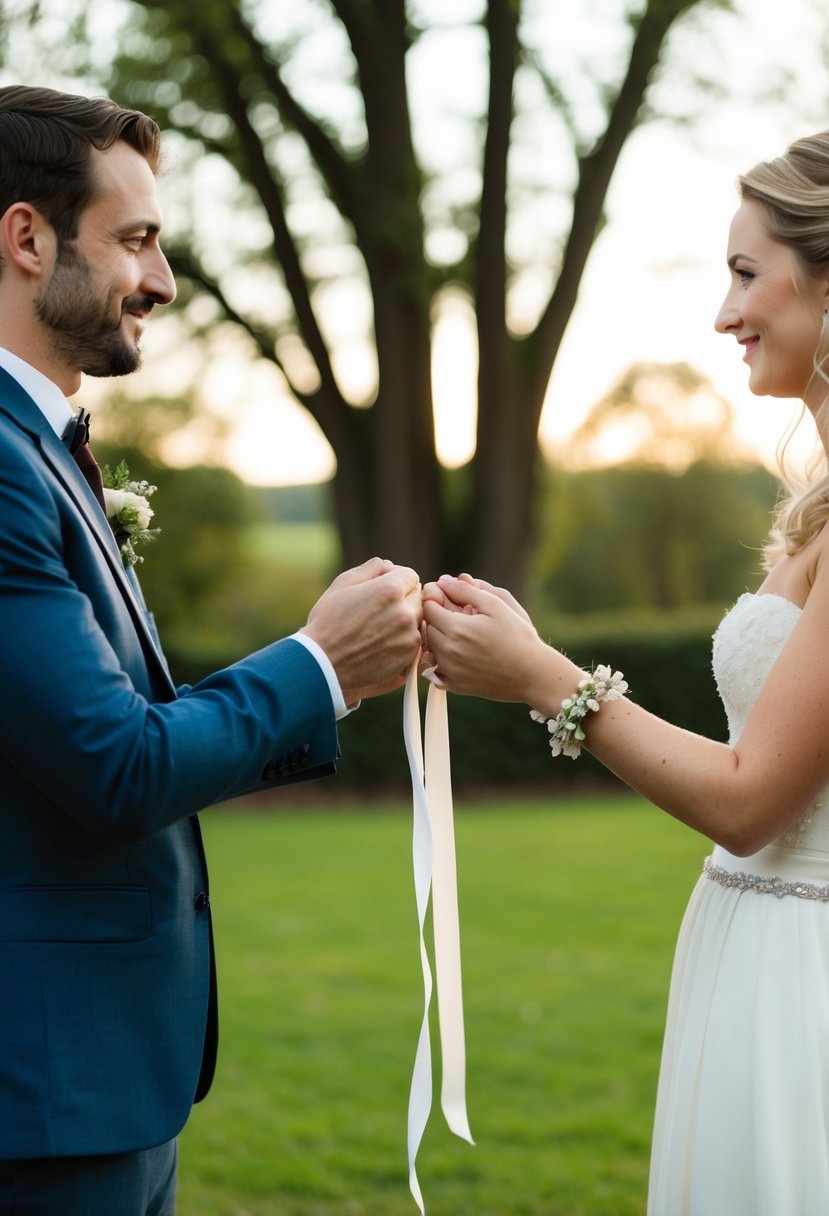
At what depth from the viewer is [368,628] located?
2561 mm

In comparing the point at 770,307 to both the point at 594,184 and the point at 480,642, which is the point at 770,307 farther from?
the point at 594,184

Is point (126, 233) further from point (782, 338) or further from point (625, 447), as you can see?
point (625, 447)

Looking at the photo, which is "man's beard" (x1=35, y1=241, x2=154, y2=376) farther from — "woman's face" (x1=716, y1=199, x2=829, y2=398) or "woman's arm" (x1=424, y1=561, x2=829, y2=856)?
"woman's face" (x1=716, y1=199, x2=829, y2=398)

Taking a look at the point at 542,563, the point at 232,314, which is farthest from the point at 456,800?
the point at 542,563

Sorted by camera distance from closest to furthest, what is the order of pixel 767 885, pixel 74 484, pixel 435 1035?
pixel 74 484, pixel 767 885, pixel 435 1035

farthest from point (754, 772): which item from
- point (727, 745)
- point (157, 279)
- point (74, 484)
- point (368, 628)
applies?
point (157, 279)

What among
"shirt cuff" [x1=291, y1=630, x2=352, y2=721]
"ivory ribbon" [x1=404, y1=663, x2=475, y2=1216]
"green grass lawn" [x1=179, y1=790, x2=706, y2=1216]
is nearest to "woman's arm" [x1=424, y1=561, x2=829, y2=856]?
"ivory ribbon" [x1=404, y1=663, x2=475, y2=1216]

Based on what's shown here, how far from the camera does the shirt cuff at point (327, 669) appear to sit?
2.42m

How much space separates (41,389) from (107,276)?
253mm

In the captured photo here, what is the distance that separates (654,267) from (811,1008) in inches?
693

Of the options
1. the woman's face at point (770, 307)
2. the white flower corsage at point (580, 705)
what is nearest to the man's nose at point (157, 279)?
the white flower corsage at point (580, 705)

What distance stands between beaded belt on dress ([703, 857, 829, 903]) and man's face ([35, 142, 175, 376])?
5.51 ft

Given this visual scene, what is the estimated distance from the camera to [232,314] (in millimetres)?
17953

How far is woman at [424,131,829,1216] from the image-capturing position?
102 inches
